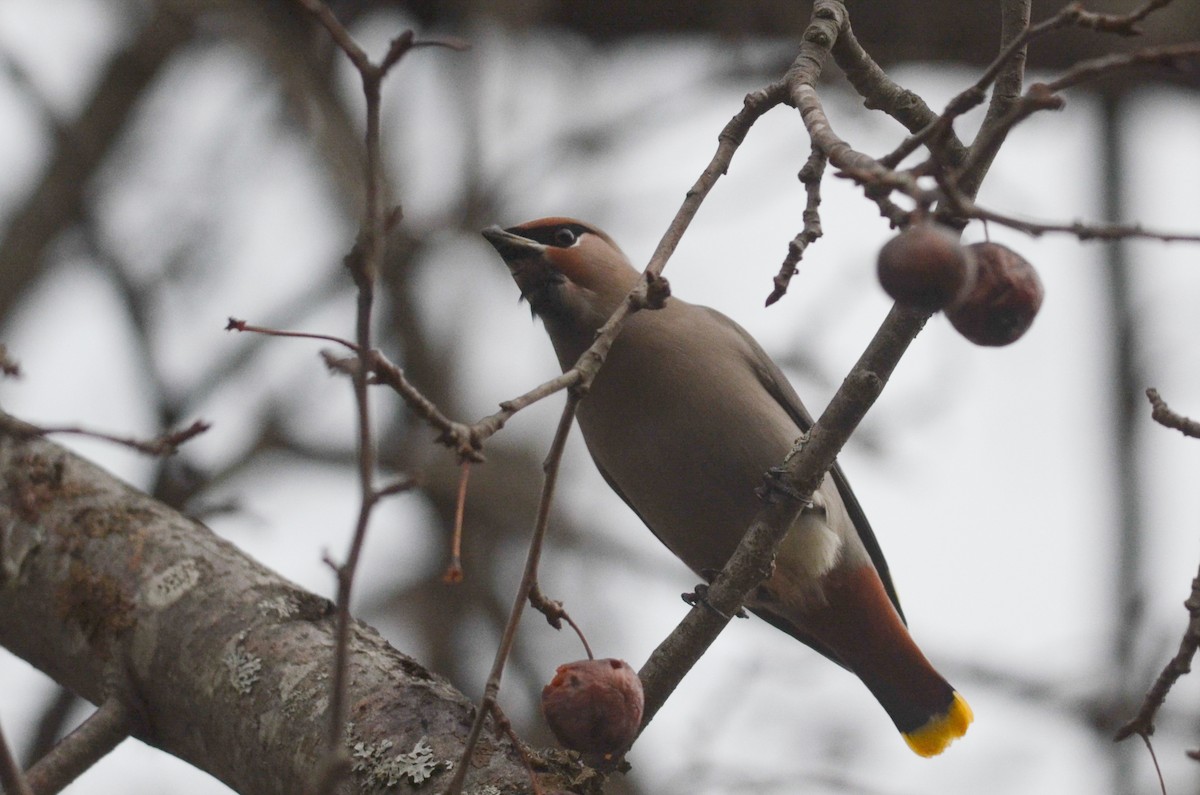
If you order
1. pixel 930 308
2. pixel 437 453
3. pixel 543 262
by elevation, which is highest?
pixel 437 453

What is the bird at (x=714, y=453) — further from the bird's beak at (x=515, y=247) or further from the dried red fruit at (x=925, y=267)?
the dried red fruit at (x=925, y=267)

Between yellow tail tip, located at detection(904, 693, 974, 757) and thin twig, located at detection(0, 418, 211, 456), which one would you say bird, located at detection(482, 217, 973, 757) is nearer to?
yellow tail tip, located at detection(904, 693, 974, 757)

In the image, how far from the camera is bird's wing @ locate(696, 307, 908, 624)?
5.01 meters

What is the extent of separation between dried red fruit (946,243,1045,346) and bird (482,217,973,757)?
6.60 feet

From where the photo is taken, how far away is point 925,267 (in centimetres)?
199

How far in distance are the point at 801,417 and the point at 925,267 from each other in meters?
3.17

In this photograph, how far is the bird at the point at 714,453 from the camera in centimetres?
449

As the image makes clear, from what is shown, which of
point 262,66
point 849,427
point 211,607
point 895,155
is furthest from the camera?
point 262,66

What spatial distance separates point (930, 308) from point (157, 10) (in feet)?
20.9

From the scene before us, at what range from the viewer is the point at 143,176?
782cm

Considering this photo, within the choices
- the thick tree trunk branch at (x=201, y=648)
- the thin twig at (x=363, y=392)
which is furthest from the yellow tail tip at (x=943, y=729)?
the thin twig at (x=363, y=392)

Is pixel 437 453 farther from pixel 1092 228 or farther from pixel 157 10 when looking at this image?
pixel 1092 228

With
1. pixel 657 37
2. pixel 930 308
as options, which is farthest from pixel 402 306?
pixel 930 308

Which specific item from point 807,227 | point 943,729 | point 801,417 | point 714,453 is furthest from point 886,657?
point 807,227
